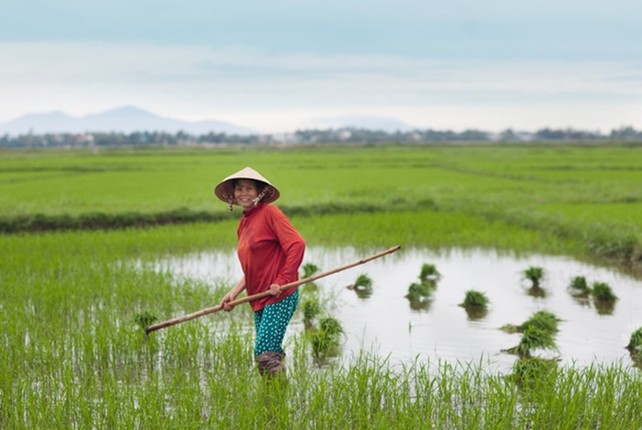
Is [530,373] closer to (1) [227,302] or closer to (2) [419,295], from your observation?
(1) [227,302]

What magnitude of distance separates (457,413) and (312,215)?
11.2 m

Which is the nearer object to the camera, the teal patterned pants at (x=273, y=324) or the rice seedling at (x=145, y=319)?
the teal patterned pants at (x=273, y=324)

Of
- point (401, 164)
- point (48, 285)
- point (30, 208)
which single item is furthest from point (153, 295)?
point (401, 164)

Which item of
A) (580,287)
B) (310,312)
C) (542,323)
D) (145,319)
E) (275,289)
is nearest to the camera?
(275,289)

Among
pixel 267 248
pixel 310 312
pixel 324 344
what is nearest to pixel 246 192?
pixel 267 248

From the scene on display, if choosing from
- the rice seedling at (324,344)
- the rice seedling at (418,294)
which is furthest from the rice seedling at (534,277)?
the rice seedling at (324,344)

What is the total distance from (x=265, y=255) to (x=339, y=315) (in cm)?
319

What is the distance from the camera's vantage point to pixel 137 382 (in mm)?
5199

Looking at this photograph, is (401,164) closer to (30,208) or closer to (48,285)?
(30,208)

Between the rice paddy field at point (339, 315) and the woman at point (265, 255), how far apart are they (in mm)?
241

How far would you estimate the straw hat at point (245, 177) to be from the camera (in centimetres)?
456

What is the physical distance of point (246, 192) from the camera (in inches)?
183

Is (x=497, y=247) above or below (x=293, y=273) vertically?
below

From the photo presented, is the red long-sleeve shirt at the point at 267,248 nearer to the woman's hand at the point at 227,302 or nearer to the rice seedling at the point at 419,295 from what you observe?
the woman's hand at the point at 227,302
